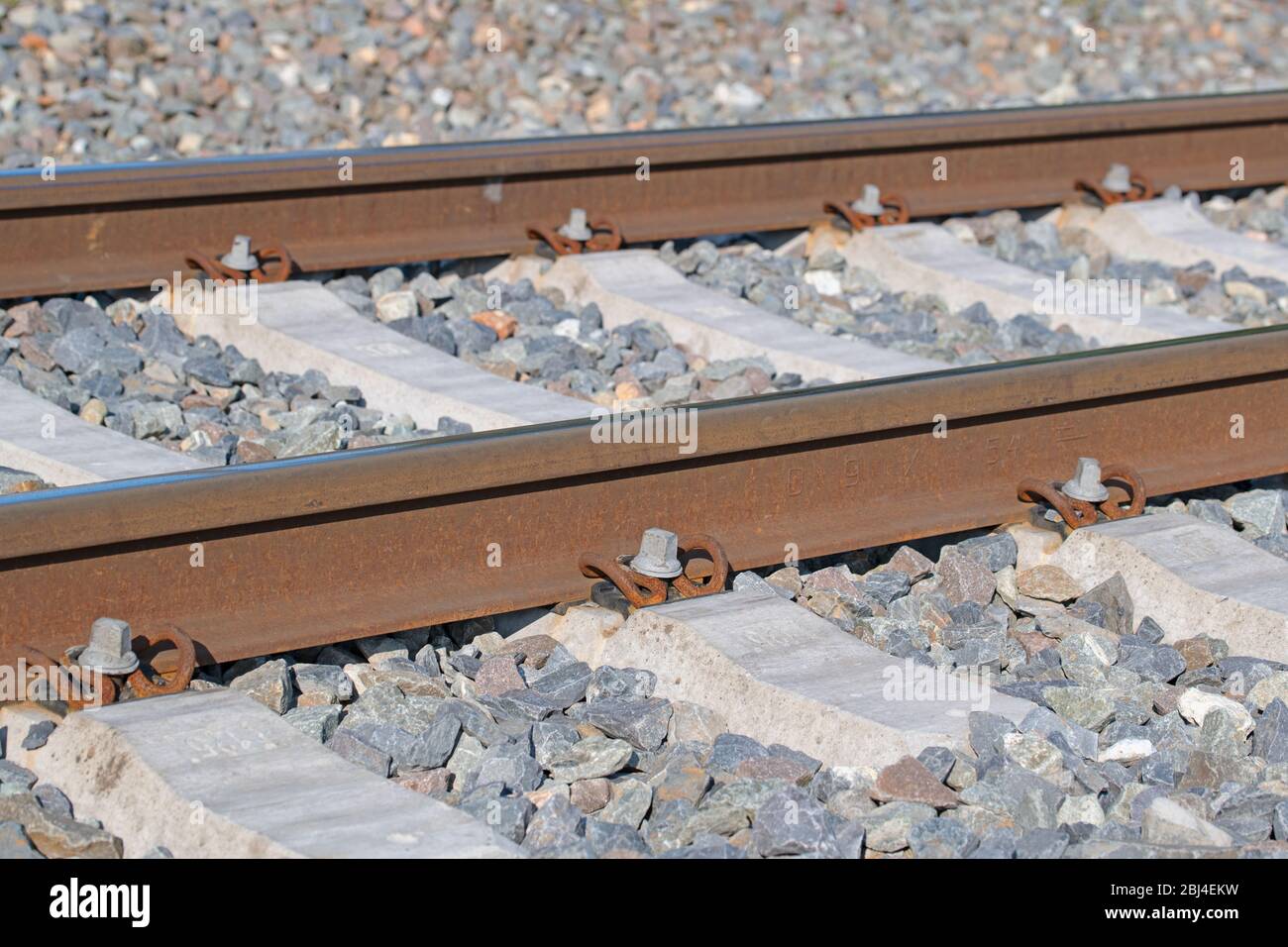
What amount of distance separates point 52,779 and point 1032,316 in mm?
4193

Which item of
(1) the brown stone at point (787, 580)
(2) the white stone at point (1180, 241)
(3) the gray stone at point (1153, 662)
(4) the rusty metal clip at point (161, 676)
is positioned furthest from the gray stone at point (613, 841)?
(2) the white stone at point (1180, 241)

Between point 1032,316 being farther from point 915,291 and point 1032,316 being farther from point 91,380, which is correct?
point 91,380

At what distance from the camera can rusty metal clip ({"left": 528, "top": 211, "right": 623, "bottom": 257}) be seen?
6949 mm

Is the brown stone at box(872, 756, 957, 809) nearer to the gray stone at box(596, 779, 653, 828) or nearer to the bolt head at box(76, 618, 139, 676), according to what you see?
the gray stone at box(596, 779, 653, 828)

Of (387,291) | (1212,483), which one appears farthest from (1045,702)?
(387,291)

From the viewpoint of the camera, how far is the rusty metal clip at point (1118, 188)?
8266 millimetres

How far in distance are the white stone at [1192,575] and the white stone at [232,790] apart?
1.99m

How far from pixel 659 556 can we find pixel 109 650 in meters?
1.25

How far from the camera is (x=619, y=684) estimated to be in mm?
4055

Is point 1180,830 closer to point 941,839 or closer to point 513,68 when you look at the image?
point 941,839

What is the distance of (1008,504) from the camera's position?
496cm

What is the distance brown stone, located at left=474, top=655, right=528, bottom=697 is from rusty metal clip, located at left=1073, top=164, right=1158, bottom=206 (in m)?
5.01

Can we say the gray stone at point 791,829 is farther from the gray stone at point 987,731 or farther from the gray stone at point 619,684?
the gray stone at point 619,684

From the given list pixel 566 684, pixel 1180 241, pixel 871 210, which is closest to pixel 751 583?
pixel 566 684
